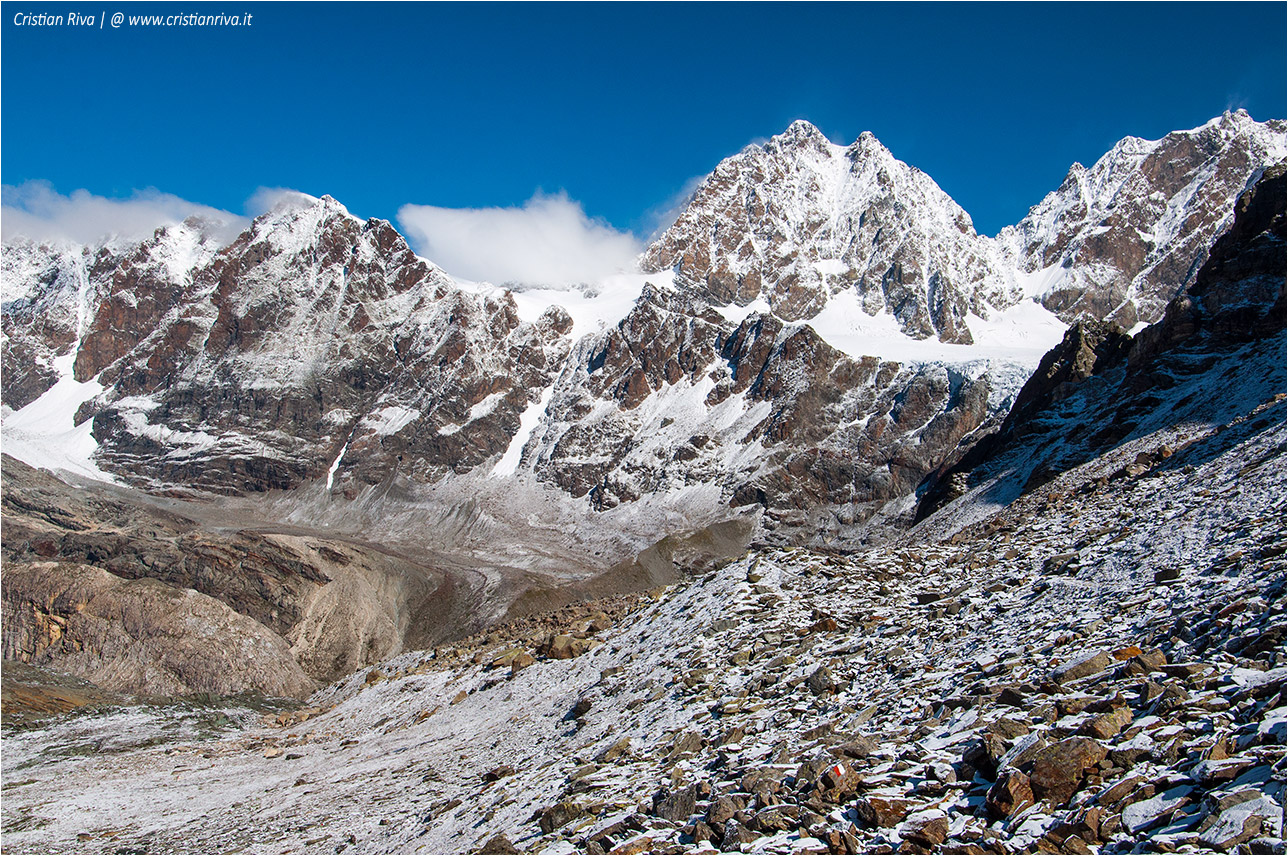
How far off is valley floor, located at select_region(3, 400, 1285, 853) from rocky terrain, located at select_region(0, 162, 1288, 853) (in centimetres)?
7

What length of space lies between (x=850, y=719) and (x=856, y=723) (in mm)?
398

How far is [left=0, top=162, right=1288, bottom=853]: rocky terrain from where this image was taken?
9.52 meters

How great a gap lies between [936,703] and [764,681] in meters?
5.85

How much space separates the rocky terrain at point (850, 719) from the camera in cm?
952

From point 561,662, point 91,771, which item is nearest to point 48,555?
point 91,771

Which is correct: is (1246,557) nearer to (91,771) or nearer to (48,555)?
(91,771)

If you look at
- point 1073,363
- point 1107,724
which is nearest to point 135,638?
point 1107,724

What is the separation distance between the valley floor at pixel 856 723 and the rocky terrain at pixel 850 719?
2.6 inches

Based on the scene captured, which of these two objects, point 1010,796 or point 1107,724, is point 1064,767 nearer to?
point 1010,796

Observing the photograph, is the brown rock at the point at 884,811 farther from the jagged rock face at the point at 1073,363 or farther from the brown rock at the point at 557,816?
the jagged rock face at the point at 1073,363

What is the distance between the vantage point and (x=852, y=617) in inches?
866

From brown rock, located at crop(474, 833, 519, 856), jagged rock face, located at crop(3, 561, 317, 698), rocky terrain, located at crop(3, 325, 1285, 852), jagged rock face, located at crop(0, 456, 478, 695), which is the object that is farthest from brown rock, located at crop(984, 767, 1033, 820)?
jagged rock face, located at crop(0, 456, 478, 695)

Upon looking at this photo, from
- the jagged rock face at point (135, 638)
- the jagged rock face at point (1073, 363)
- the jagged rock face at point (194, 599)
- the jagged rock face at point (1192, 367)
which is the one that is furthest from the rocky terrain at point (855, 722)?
the jagged rock face at point (194, 599)

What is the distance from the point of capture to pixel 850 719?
576 inches
